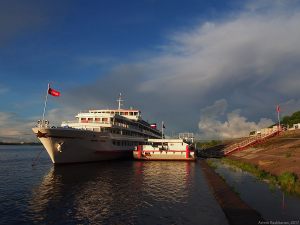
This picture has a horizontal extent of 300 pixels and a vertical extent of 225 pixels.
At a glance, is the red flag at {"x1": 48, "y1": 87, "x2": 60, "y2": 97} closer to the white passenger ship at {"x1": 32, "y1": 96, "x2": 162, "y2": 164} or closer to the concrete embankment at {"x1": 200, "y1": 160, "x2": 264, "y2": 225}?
the white passenger ship at {"x1": 32, "y1": 96, "x2": 162, "y2": 164}

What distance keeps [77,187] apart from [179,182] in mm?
10152

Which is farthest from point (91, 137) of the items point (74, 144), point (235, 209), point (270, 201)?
point (235, 209)

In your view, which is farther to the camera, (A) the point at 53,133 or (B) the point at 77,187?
(A) the point at 53,133

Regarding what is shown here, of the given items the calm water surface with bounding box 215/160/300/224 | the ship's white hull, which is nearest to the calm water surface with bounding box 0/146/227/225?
the calm water surface with bounding box 215/160/300/224

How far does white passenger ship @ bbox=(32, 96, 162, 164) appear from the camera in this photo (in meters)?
46.1

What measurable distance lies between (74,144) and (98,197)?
24.8m

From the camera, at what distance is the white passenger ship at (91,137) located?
→ 46.1 m

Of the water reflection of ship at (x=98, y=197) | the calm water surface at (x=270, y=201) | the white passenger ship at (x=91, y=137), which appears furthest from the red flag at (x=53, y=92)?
the calm water surface at (x=270, y=201)

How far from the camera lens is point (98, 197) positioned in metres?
24.7

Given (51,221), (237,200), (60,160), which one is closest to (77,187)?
(51,221)

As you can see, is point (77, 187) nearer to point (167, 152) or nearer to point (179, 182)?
point (179, 182)

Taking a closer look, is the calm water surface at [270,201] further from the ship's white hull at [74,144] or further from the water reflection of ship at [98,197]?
the ship's white hull at [74,144]

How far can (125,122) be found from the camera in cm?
6625

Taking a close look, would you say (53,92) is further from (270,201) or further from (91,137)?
(270,201)
